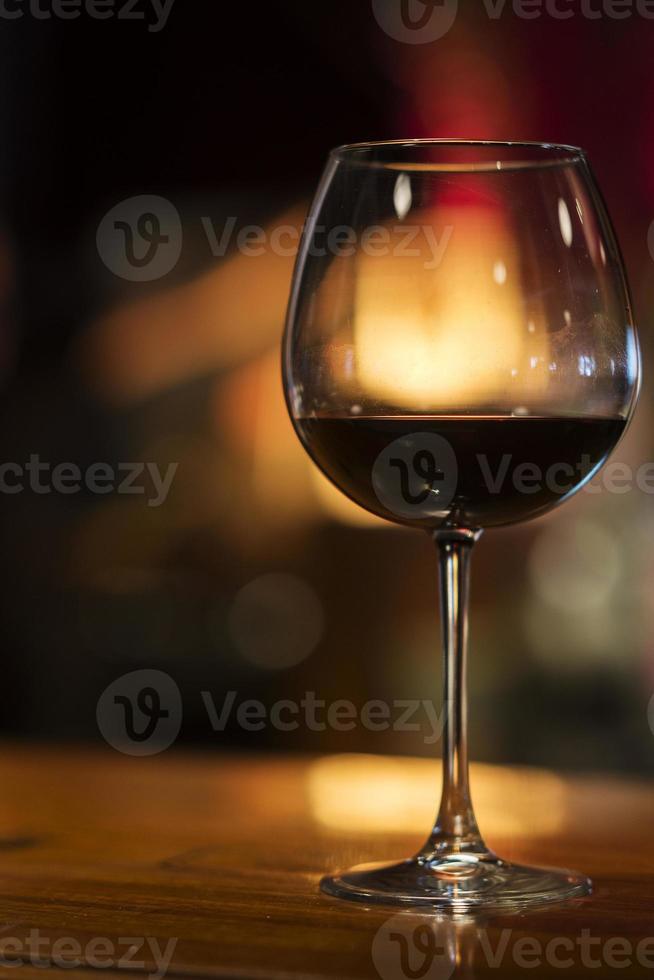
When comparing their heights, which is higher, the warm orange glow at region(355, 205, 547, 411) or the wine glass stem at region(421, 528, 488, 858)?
the warm orange glow at region(355, 205, 547, 411)

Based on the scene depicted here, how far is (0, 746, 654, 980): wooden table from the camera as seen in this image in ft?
1.20

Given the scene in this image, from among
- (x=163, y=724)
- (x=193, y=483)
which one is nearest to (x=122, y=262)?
(x=193, y=483)

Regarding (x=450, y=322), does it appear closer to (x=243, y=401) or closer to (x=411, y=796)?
(x=411, y=796)

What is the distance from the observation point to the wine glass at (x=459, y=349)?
458 millimetres

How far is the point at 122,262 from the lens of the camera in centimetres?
244

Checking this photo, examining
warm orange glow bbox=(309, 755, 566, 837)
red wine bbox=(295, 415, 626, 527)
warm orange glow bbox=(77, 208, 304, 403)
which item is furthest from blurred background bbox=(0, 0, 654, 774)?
red wine bbox=(295, 415, 626, 527)

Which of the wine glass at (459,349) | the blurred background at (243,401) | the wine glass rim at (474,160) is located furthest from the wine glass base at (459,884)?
the blurred background at (243,401)

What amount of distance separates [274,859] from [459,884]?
0.08m

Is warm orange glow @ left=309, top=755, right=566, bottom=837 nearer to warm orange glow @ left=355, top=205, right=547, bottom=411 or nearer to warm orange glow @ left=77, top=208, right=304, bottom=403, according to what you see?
warm orange glow @ left=355, top=205, right=547, bottom=411

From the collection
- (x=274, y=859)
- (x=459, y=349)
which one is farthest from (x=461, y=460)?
(x=274, y=859)

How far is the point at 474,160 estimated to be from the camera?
1.54 feet

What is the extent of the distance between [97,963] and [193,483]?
197 cm

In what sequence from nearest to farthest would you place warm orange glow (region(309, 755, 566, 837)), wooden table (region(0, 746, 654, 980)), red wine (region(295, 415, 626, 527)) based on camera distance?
wooden table (region(0, 746, 654, 980)), red wine (region(295, 415, 626, 527)), warm orange glow (region(309, 755, 566, 837))

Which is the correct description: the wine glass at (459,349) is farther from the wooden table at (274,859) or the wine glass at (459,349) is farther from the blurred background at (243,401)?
the blurred background at (243,401)
